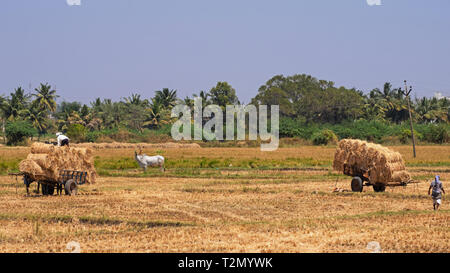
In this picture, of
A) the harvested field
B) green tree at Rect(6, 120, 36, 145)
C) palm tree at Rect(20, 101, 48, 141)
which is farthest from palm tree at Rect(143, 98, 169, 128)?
the harvested field

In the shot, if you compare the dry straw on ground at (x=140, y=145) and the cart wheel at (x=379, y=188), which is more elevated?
the cart wheel at (x=379, y=188)

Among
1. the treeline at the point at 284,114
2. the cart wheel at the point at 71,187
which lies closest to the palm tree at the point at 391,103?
the treeline at the point at 284,114

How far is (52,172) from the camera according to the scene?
2078cm

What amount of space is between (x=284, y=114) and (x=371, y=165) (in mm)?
68583

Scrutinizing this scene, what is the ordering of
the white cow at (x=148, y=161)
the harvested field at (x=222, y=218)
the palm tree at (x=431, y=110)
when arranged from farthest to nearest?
1. the palm tree at (x=431, y=110)
2. the white cow at (x=148, y=161)
3. the harvested field at (x=222, y=218)

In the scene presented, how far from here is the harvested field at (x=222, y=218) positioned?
40.9ft

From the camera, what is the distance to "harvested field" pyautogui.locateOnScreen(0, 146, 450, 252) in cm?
1247

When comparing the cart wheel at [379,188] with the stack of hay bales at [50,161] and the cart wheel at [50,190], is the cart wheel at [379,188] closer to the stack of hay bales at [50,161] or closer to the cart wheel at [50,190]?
the stack of hay bales at [50,161]

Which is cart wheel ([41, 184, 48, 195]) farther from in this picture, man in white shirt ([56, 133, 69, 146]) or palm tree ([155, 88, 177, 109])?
palm tree ([155, 88, 177, 109])

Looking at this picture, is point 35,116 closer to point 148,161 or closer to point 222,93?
point 222,93

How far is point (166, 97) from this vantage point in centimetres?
9644

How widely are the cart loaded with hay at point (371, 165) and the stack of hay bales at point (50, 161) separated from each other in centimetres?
974
